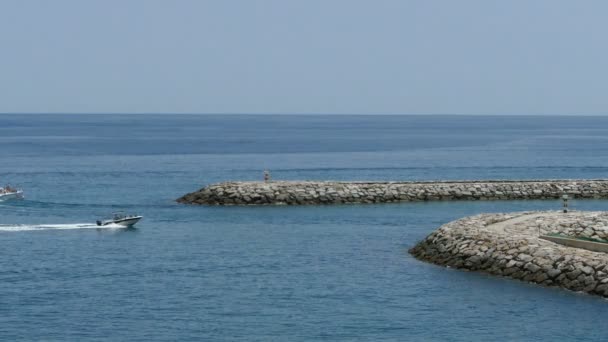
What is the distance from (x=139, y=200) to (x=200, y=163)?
1874 inches

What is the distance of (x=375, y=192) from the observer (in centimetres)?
7694

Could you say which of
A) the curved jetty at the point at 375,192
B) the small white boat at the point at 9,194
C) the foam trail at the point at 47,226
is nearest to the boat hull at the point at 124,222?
the foam trail at the point at 47,226

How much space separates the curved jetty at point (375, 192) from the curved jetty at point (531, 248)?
19026 millimetres

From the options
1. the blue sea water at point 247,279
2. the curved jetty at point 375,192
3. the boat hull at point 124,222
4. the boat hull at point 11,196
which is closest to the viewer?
the blue sea water at point 247,279

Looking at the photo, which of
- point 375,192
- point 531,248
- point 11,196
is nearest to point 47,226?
point 11,196

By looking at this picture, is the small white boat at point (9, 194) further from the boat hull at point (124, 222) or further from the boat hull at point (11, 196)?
the boat hull at point (124, 222)

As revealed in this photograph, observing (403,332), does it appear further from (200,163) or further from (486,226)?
(200,163)

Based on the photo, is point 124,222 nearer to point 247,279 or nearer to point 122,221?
point 122,221

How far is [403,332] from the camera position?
37.1 metres

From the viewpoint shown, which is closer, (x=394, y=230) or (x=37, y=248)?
(x=37, y=248)

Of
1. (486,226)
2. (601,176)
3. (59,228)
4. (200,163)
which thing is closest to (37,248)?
(59,228)

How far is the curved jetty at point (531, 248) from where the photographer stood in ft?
139

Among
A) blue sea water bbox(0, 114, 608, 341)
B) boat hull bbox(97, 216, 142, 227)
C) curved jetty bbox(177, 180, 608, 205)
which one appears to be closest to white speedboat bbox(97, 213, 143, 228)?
boat hull bbox(97, 216, 142, 227)

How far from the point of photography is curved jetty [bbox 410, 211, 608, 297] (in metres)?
42.3
